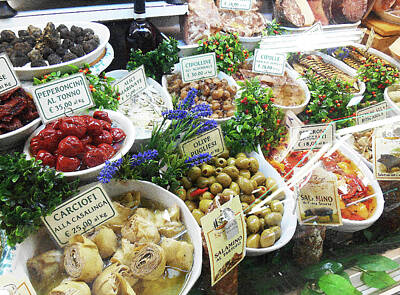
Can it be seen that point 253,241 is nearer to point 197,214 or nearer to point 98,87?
point 197,214

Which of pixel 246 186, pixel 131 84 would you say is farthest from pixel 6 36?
pixel 246 186

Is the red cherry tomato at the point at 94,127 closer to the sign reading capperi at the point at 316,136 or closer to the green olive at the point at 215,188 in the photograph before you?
the green olive at the point at 215,188

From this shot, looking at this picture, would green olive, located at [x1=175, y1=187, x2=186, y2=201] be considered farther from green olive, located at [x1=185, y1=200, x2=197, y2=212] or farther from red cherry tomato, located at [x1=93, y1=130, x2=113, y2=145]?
red cherry tomato, located at [x1=93, y1=130, x2=113, y2=145]

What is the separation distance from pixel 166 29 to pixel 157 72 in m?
0.35

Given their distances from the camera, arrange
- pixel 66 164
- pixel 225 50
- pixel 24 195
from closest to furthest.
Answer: pixel 24 195 → pixel 66 164 → pixel 225 50

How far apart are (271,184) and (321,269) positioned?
17.9 inches

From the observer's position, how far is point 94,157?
1.40 m

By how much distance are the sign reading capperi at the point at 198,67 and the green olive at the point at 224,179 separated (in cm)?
71

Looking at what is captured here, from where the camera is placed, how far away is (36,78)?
5.67ft

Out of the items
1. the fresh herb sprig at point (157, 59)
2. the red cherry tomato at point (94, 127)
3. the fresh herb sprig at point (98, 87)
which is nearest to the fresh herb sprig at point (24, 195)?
the red cherry tomato at point (94, 127)

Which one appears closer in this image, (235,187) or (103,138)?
(103,138)

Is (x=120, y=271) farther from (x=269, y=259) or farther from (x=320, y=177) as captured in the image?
(x=320, y=177)

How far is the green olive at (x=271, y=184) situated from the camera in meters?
1.77

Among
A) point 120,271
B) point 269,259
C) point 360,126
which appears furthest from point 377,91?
point 120,271
